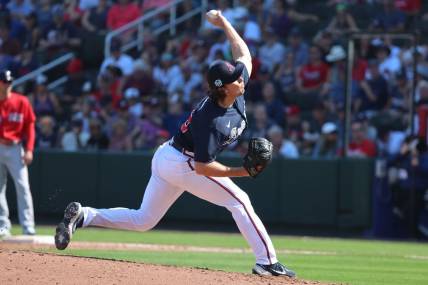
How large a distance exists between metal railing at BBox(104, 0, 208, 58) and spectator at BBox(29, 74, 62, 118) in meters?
1.76

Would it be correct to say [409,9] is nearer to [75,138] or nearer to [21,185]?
[75,138]

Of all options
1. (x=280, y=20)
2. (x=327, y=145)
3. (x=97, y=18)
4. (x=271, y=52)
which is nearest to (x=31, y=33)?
(x=97, y=18)

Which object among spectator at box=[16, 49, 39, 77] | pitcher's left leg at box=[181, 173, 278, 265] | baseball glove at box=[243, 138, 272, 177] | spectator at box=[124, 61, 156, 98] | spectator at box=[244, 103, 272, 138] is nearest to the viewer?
baseball glove at box=[243, 138, 272, 177]

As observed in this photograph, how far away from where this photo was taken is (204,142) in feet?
25.3

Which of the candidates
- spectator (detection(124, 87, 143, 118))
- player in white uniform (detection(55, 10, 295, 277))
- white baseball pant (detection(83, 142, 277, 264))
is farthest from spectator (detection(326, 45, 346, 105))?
white baseball pant (detection(83, 142, 277, 264))

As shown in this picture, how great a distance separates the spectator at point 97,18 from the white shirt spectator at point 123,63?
1560mm

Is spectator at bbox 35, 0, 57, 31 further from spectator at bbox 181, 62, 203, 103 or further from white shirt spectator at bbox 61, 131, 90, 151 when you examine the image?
spectator at bbox 181, 62, 203, 103

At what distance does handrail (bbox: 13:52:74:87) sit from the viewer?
20.6m

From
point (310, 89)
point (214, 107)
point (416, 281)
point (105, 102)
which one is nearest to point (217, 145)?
point (214, 107)

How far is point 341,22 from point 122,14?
16.7 feet

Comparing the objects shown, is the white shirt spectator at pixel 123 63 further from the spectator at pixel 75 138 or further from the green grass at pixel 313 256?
the green grass at pixel 313 256

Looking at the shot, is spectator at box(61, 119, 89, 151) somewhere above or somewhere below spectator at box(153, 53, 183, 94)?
below

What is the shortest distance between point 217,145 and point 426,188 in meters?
9.25

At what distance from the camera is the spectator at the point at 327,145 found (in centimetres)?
1702
